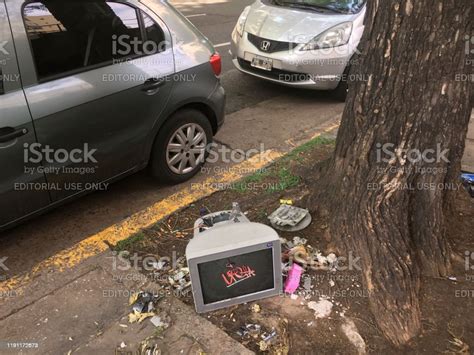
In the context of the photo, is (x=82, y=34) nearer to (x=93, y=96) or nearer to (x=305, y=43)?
(x=93, y=96)

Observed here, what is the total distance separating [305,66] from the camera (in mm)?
5512

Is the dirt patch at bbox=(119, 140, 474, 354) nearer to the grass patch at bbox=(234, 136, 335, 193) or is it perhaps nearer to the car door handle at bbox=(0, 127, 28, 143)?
the grass patch at bbox=(234, 136, 335, 193)

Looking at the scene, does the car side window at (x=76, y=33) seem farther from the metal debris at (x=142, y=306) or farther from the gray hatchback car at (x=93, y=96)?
the metal debris at (x=142, y=306)

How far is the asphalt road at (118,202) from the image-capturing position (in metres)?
3.34

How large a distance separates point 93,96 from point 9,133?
2.05 feet

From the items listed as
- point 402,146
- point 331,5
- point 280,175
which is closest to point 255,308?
point 402,146

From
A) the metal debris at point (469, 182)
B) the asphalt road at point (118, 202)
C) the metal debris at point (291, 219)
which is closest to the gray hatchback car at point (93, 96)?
the asphalt road at point (118, 202)

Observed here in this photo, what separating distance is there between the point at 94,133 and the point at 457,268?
2614 mm

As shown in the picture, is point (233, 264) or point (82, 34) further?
point (82, 34)

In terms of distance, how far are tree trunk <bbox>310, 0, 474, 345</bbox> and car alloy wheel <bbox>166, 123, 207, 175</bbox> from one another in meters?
1.49

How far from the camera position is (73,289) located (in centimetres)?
289

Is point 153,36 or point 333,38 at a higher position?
point 153,36

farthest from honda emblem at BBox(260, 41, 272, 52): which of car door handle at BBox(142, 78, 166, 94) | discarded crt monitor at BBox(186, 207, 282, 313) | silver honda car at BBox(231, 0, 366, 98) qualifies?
discarded crt monitor at BBox(186, 207, 282, 313)

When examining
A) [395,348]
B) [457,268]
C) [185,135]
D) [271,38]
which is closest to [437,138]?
[457,268]
